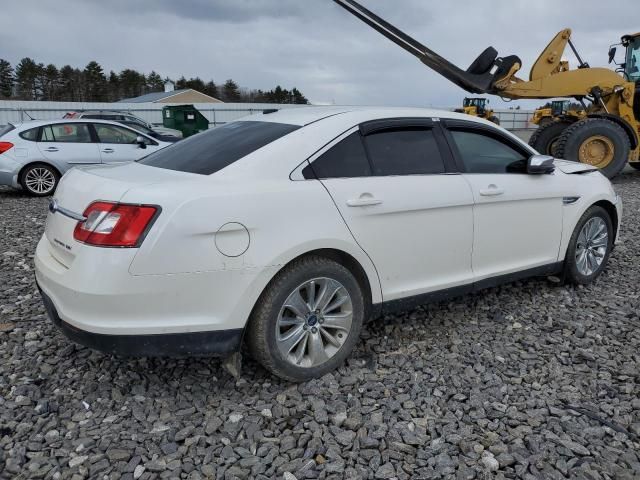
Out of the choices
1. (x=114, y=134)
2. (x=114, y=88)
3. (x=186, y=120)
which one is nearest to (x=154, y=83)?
(x=114, y=88)

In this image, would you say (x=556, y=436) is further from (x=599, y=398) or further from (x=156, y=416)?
(x=156, y=416)

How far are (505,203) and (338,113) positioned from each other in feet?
4.56

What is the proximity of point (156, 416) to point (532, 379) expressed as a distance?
2.12 meters

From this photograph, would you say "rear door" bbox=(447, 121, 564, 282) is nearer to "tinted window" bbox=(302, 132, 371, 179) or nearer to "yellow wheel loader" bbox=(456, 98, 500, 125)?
"tinted window" bbox=(302, 132, 371, 179)

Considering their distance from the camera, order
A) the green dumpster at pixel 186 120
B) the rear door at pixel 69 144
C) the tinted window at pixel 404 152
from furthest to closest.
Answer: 1. the green dumpster at pixel 186 120
2. the rear door at pixel 69 144
3. the tinted window at pixel 404 152

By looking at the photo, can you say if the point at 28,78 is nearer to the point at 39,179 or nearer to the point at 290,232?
the point at 39,179

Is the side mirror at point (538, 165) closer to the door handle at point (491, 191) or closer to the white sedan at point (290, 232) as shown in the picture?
the white sedan at point (290, 232)

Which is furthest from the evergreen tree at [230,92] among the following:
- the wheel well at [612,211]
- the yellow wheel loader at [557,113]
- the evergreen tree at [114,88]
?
the wheel well at [612,211]

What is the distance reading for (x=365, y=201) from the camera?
3074 millimetres

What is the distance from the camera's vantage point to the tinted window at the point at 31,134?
978 centimetres

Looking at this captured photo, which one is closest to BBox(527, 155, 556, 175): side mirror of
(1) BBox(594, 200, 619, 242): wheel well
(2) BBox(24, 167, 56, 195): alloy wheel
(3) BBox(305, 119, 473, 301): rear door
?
(3) BBox(305, 119, 473, 301): rear door

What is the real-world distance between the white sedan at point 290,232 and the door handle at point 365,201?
13 millimetres

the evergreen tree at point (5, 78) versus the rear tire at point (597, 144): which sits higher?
the evergreen tree at point (5, 78)

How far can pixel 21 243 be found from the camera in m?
6.14
